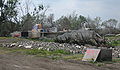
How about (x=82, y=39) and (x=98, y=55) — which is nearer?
(x=98, y=55)

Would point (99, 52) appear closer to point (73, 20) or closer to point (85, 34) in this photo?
point (85, 34)

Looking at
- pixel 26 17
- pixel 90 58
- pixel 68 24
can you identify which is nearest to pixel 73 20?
pixel 68 24

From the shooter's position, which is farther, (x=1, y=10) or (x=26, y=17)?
(x=26, y=17)

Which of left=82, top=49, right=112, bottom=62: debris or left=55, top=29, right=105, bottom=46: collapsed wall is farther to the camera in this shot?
left=55, top=29, right=105, bottom=46: collapsed wall

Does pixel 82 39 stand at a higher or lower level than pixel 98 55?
lower

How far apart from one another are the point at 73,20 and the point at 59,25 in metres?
6.76

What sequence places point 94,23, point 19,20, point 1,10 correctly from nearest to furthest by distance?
point 1,10 < point 19,20 < point 94,23

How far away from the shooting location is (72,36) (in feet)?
89.6

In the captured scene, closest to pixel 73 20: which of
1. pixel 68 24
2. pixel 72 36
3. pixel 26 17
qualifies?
pixel 68 24

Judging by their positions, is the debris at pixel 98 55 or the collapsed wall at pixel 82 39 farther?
the collapsed wall at pixel 82 39

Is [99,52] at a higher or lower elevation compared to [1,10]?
lower

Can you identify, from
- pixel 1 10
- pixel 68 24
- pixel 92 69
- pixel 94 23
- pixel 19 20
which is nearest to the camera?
pixel 92 69

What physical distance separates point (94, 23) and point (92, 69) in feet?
304

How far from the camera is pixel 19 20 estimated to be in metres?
66.8
